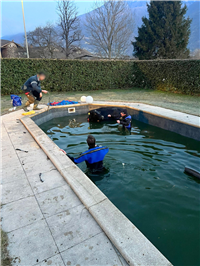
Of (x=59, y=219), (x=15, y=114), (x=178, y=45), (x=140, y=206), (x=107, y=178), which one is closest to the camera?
(x=59, y=219)

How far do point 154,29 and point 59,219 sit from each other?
Result: 3357 cm

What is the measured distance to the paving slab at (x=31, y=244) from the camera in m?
2.05

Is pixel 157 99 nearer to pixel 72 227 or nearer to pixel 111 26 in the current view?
pixel 72 227

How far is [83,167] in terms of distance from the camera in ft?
16.9

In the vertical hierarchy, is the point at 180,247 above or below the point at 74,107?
below

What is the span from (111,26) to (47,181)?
2937 cm

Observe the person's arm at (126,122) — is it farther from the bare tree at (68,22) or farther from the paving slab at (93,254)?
the bare tree at (68,22)

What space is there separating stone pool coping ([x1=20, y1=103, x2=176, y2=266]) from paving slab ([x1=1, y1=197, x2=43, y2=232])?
27.3 inches

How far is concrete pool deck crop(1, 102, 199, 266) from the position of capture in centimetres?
204

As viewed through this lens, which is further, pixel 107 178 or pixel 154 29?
pixel 154 29

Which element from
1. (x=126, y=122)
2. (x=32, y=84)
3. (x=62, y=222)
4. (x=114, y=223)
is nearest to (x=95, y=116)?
(x=126, y=122)

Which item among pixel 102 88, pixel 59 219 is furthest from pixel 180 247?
pixel 102 88

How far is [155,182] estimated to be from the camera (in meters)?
4.42

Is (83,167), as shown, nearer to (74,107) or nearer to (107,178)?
(107,178)
